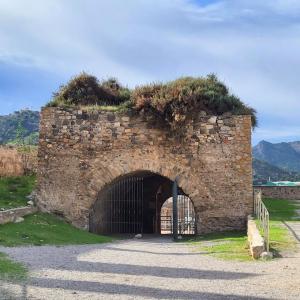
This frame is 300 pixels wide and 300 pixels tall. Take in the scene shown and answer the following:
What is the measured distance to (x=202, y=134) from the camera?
17.6 m

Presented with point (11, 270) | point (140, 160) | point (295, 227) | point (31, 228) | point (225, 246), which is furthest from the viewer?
point (140, 160)

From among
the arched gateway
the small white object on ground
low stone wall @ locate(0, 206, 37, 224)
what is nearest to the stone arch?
the arched gateway

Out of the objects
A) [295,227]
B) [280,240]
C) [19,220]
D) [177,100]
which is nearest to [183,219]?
[177,100]

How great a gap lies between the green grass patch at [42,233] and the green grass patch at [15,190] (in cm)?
80

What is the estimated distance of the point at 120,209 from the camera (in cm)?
2306

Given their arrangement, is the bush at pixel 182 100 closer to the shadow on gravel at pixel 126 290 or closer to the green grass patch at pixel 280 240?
the green grass patch at pixel 280 240

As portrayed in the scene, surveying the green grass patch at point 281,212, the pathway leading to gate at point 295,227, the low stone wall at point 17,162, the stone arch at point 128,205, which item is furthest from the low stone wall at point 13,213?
the green grass patch at point 281,212

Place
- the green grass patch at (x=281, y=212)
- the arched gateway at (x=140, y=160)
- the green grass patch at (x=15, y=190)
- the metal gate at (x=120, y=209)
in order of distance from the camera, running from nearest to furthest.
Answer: the green grass patch at (x=15, y=190) → the arched gateway at (x=140, y=160) → the green grass patch at (x=281, y=212) → the metal gate at (x=120, y=209)

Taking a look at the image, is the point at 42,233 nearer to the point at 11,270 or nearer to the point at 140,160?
the point at 140,160

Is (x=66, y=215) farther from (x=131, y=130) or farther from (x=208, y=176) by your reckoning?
(x=208, y=176)

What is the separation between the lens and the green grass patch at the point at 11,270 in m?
7.58

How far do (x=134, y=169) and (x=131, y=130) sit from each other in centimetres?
135

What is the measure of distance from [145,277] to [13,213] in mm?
7580

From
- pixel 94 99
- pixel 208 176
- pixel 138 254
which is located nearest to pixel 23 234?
pixel 138 254
